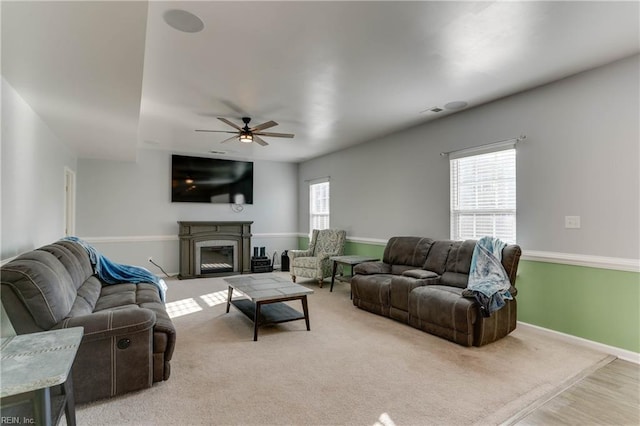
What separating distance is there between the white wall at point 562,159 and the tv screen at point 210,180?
411 cm

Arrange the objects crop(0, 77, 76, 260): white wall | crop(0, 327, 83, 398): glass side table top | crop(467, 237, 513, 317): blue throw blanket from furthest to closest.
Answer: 1. crop(467, 237, 513, 317): blue throw blanket
2. crop(0, 77, 76, 260): white wall
3. crop(0, 327, 83, 398): glass side table top

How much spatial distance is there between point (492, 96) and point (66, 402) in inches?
178

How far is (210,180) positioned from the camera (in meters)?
7.31

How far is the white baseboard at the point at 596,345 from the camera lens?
284 cm

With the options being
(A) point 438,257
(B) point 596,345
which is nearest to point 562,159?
(A) point 438,257

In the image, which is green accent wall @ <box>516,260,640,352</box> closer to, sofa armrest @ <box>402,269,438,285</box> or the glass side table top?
sofa armrest @ <box>402,269,438,285</box>

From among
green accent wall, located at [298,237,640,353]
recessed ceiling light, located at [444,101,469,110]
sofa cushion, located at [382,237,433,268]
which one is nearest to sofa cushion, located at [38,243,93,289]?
sofa cushion, located at [382,237,433,268]

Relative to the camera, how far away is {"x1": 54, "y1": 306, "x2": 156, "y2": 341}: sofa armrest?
2.14 m

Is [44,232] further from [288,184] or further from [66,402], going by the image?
[288,184]

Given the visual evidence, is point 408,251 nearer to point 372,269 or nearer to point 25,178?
point 372,269

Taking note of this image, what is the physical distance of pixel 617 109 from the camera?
9.75 ft

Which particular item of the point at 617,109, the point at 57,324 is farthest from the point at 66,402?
the point at 617,109

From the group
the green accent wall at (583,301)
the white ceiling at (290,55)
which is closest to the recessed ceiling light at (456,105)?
the white ceiling at (290,55)

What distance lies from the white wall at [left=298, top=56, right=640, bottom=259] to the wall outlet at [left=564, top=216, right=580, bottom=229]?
0.04 metres
